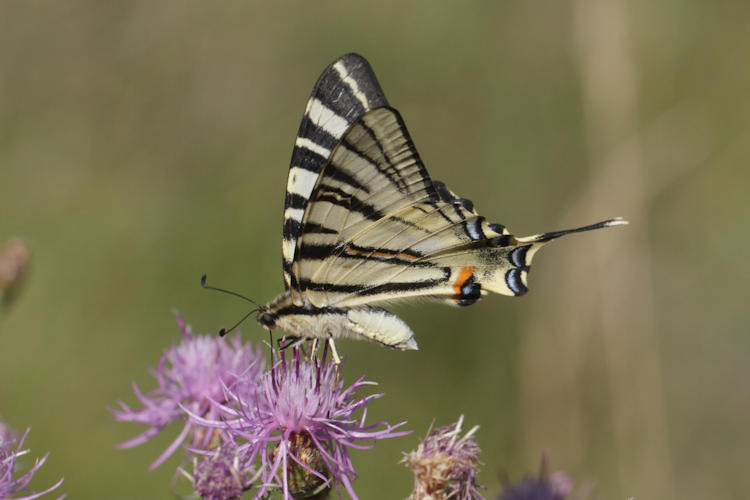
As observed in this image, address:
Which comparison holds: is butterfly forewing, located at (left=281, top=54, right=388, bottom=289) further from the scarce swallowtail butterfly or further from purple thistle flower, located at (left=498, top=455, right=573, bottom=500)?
purple thistle flower, located at (left=498, top=455, right=573, bottom=500)

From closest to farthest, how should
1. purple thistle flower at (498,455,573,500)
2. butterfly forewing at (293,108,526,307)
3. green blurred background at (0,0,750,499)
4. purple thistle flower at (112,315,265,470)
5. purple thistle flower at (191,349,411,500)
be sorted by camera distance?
purple thistle flower at (498,455,573,500) < purple thistle flower at (191,349,411,500) < butterfly forewing at (293,108,526,307) < purple thistle flower at (112,315,265,470) < green blurred background at (0,0,750,499)

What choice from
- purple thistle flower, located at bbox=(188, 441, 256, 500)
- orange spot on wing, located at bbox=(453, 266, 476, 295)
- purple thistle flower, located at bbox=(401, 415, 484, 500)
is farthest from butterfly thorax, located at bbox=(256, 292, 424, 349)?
purple thistle flower, located at bbox=(188, 441, 256, 500)

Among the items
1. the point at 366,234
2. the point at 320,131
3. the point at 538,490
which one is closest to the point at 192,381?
the point at 366,234

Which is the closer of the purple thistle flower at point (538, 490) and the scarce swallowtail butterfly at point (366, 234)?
the purple thistle flower at point (538, 490)

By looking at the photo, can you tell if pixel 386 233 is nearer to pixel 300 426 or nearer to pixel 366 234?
pixel 366 234

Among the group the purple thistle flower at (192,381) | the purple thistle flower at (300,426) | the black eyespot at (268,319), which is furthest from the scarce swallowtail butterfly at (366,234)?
the purple thistle flower at (192,381)

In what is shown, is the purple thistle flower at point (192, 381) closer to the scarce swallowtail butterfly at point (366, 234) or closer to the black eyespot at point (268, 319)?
the black eyespot at point (268, 319)
